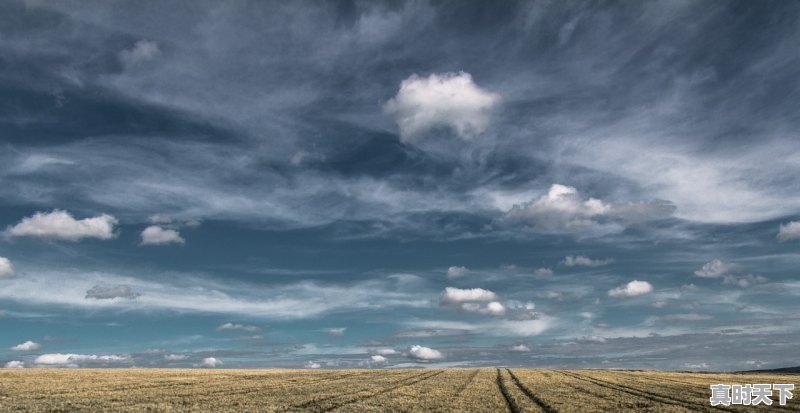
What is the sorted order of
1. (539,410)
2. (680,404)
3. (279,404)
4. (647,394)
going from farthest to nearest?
(647,394) → (680,404) → (279,404) → (539,410)

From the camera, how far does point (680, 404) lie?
45000 millimetres

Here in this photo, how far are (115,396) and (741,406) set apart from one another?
5179cm

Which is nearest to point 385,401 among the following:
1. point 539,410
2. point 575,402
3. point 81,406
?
point 539,410

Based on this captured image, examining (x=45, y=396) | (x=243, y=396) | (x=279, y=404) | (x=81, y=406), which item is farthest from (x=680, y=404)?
(x=45, y=396)

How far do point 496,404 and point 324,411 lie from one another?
13531mm

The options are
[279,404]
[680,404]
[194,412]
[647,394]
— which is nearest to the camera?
A: [194,412]

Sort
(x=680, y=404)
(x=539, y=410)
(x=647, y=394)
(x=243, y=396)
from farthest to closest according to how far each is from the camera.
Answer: (x=647, y=394)
(x=243, y=396)
(x=680, y=404)
(x=539, y=410)

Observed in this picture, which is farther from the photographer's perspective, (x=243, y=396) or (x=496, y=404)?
(x=243, y=396)

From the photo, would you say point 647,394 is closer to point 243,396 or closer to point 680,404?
point 680,404

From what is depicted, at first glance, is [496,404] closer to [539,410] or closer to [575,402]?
[539,410]

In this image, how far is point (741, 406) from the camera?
44.2 meters

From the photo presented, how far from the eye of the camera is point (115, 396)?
157 ft

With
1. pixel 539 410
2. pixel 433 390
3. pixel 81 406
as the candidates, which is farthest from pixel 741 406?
pixel 81 406

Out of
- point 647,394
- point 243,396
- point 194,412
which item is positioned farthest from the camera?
point 647,394
